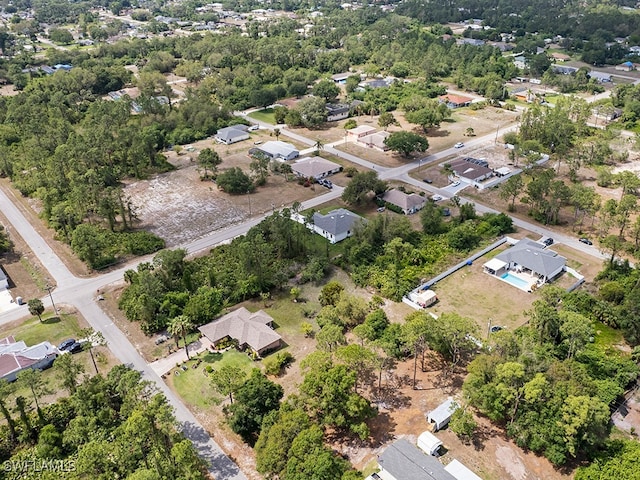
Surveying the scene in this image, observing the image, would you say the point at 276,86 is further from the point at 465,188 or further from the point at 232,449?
the point at 232,449

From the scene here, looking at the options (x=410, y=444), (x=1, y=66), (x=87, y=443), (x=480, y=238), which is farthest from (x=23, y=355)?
(x=1, y=66)

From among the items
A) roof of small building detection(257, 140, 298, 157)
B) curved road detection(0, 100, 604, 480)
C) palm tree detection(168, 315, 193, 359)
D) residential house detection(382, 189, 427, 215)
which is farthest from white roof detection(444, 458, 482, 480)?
roof of small building detection(257, 140, 298, 157)

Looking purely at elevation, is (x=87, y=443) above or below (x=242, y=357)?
above

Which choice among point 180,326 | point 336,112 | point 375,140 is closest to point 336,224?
point 180,326

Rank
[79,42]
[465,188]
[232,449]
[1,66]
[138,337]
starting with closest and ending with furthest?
[232,449] < [138,337] < [465,188] < [1,66] < [79,42]

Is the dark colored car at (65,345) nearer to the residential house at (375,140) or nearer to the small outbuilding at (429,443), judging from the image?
the small outbuilding at (429,443)

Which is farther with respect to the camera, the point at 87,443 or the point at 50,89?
the point at 50,89

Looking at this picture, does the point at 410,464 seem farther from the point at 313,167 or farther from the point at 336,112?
the point at 336,112
